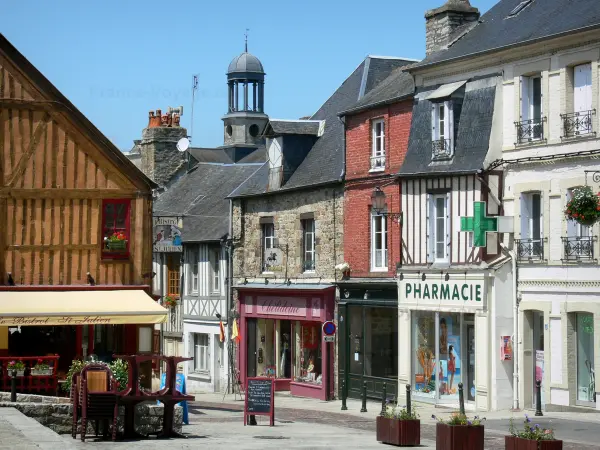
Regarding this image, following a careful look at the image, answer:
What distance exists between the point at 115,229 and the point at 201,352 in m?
13.0

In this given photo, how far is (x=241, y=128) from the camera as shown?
64438 mm

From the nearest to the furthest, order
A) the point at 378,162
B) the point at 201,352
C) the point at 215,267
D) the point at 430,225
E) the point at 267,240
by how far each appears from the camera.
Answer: the point at 430,225
the point at 378,162
the point at 267,240
the point at 215,267
the point at 201,352

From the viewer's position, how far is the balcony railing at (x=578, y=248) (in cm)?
2516

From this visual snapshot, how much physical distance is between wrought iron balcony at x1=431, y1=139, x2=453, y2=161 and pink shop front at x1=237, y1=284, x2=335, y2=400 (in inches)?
233

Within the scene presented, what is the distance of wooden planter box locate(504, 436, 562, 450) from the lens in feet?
53.4

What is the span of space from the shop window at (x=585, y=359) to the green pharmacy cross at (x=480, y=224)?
272 centimetres

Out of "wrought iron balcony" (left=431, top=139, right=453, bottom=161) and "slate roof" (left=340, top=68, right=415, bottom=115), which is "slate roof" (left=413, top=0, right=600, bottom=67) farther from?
"wrought iron balcony" (left=431, top=139, right=453, bottom=161)

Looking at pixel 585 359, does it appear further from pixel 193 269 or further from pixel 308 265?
pixel 193 269

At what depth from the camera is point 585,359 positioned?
25359 mm

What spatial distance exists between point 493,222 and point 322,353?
8391 millimetres

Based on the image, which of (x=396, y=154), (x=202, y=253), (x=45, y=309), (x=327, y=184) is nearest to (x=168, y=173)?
(x=202, y=253)

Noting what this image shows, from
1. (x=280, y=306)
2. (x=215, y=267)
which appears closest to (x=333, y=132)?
(x=280, y=306)

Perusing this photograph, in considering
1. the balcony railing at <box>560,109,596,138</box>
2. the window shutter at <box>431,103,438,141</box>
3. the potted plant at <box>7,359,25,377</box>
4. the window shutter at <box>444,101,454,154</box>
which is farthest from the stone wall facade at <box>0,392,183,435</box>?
the window shutter at <box>431,103,438,141</box>

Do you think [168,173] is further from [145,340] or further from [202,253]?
[145,340]
